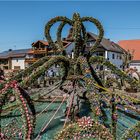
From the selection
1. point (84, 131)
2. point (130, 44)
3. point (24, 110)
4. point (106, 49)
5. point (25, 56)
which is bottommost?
point (84, 131)

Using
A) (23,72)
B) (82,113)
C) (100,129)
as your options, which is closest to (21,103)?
(100,129)

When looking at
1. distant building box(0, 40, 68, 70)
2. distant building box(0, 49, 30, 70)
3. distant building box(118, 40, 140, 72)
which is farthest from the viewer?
distant building box(0, 49, 30, 70)

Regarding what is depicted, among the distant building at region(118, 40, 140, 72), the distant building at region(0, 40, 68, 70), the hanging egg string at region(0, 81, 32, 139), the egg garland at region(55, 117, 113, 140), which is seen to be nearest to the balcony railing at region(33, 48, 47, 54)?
the distant building at region(0, 40, 68, 70)

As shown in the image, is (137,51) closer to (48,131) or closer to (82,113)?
(82,113)

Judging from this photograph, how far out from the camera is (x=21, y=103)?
593 centimetres

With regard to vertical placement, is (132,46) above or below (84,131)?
above

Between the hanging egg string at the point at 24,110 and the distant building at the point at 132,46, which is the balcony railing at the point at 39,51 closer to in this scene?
the distant building at the point at 132,46

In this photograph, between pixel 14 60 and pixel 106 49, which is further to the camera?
pixel 14 60

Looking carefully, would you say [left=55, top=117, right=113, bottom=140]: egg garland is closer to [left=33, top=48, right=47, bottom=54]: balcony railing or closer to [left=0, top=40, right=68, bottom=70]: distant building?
[left=0, top=40, right=68, bottom=70]: distant building

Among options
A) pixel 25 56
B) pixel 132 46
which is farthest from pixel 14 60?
pixel 132 46

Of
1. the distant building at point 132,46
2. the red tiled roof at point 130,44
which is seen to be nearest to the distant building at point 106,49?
the distant building at point 132,46

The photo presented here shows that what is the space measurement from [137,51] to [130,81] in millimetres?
51748

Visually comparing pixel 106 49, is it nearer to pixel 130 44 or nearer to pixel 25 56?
pixel 130 44

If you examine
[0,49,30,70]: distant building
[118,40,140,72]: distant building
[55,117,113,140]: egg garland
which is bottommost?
[55,117,113,140]: egg garland
